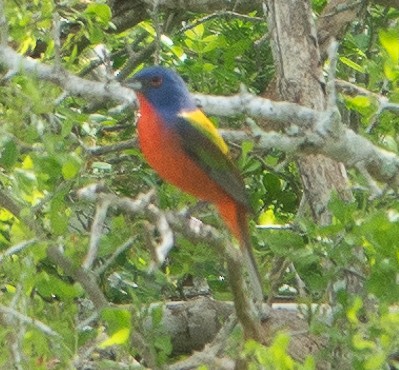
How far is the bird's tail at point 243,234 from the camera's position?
379 centimetres

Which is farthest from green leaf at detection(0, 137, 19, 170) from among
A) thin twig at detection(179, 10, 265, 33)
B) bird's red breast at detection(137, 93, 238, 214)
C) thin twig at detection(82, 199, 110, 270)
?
thin twig at detection(179, 10, 265, 33)

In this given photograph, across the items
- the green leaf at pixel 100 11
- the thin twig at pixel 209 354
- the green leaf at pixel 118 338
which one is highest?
the green leaf at pixel 100 11

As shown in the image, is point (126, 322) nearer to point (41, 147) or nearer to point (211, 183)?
point (41, 147)

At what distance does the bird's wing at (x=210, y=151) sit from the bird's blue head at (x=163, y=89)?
0.06m

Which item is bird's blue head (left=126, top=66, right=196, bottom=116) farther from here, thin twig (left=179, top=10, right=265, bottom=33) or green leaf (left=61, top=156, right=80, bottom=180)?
green leaf (left=61, top=156, right=80, bottom=180)

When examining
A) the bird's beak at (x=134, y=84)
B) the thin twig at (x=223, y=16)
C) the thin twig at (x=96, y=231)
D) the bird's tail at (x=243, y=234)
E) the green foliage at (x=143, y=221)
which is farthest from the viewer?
the thin twig at (x=223, y=16)

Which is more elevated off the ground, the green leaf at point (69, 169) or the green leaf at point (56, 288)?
the green leaf at point (69, 169)

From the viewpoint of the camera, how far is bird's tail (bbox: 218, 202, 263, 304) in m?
3.79

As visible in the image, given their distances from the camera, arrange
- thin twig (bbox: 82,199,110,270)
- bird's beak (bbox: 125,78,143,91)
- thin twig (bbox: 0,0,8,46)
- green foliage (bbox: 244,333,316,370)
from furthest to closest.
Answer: bird's beak (bbox: 125,78,143,91)
thin twig (bbox: 0,0,8,46)
thin twig (bbox: 82,199,110,270)
green foliage (bbox: 244,333,316,370)

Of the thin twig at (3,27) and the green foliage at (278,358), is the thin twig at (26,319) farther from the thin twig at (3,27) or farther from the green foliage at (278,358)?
the thin twig at (3,27)

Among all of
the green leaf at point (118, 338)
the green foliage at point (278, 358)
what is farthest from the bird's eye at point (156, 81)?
the green foliage at point (278, 358)

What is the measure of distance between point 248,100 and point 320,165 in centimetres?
80

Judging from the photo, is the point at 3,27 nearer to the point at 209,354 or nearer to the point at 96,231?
the point at 96,231

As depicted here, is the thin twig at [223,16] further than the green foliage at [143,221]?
Yes
